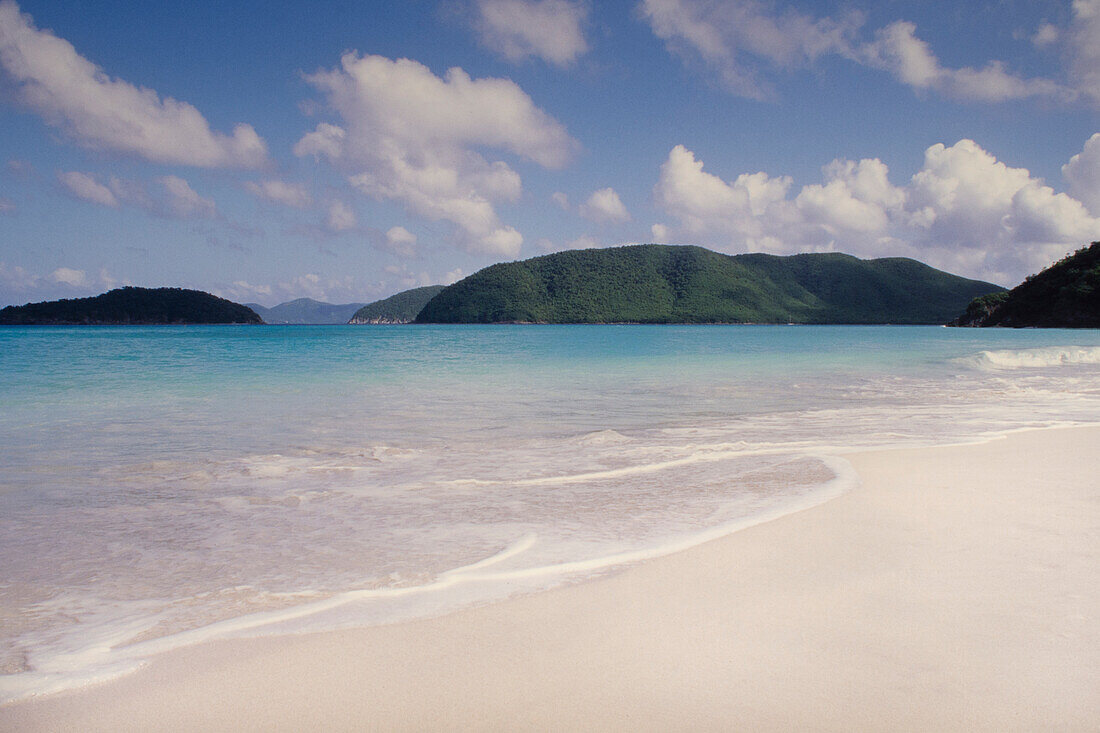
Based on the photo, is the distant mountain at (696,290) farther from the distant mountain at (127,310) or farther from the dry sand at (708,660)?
the dry sand at (708,660)

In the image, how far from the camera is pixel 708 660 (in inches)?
91.4

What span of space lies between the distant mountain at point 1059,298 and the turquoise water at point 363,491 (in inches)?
3733

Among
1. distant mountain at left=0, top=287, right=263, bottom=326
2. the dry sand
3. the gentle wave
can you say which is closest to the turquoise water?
the dry sand

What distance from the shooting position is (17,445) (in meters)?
7.82

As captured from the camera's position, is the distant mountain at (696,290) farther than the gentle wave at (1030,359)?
Yes

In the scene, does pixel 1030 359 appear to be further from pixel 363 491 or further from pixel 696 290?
pixel 696 290

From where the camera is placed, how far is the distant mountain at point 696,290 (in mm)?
165000

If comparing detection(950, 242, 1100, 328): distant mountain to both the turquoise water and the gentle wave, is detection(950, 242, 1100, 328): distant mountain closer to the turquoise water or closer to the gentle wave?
the gentle wave

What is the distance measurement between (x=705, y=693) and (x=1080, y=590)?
2.10 m

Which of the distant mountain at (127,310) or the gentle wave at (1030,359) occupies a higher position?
the distant mountain at (127,310)

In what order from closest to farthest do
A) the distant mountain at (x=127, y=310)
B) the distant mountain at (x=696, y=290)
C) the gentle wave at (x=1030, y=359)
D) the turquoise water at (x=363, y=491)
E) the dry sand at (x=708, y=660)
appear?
the dry sand at (x=708, y=660), the turquoise water at (x=363, y=491), the gentle wave at (x=1030, y=359), the distant mountain at (x=127, y=310), the distant mountain at (x=696, y=290)

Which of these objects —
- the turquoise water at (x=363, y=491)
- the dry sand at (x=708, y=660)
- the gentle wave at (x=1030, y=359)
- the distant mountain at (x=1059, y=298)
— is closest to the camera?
the dry sand at (x=708, y=660)

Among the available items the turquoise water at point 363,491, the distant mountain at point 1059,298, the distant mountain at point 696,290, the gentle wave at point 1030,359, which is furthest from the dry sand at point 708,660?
the distant mountain at point 696,290

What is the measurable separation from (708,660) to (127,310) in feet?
538
